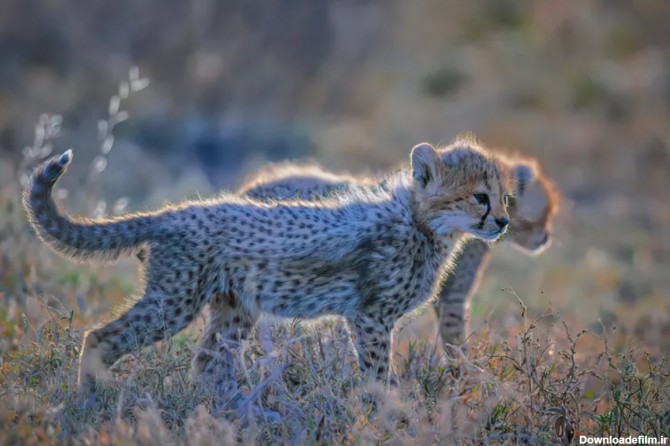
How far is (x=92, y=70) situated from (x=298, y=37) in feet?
11.7

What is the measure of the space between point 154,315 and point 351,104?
12.8 meters

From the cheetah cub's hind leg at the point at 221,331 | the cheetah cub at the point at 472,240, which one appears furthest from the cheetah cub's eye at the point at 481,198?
the cheetah cub's hind leg at the point at 221,331

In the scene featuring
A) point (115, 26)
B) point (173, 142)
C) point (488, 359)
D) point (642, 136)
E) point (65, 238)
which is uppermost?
point (115, 26)

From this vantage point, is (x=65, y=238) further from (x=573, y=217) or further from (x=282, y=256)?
(x=573, y=217)

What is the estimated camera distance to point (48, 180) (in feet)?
15.7

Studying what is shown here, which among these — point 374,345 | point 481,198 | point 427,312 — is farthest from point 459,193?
point 427,312

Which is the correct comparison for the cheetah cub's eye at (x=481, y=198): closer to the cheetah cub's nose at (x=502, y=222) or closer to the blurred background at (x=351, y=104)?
the cheetah cub's nose at (x=502, y=222)

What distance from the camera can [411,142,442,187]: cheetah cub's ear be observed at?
17.3 ft

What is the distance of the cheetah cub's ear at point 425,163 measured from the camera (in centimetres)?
526

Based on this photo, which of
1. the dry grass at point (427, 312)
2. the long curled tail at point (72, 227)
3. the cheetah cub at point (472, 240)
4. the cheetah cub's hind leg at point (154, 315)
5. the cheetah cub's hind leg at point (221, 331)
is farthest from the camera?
the cheetah cub at point (472, 240)

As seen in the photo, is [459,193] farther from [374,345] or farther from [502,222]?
[374,345]

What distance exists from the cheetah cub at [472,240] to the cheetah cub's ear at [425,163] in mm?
741

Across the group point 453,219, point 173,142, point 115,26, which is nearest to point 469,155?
point 453,219

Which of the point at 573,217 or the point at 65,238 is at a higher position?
the point at 573,217
